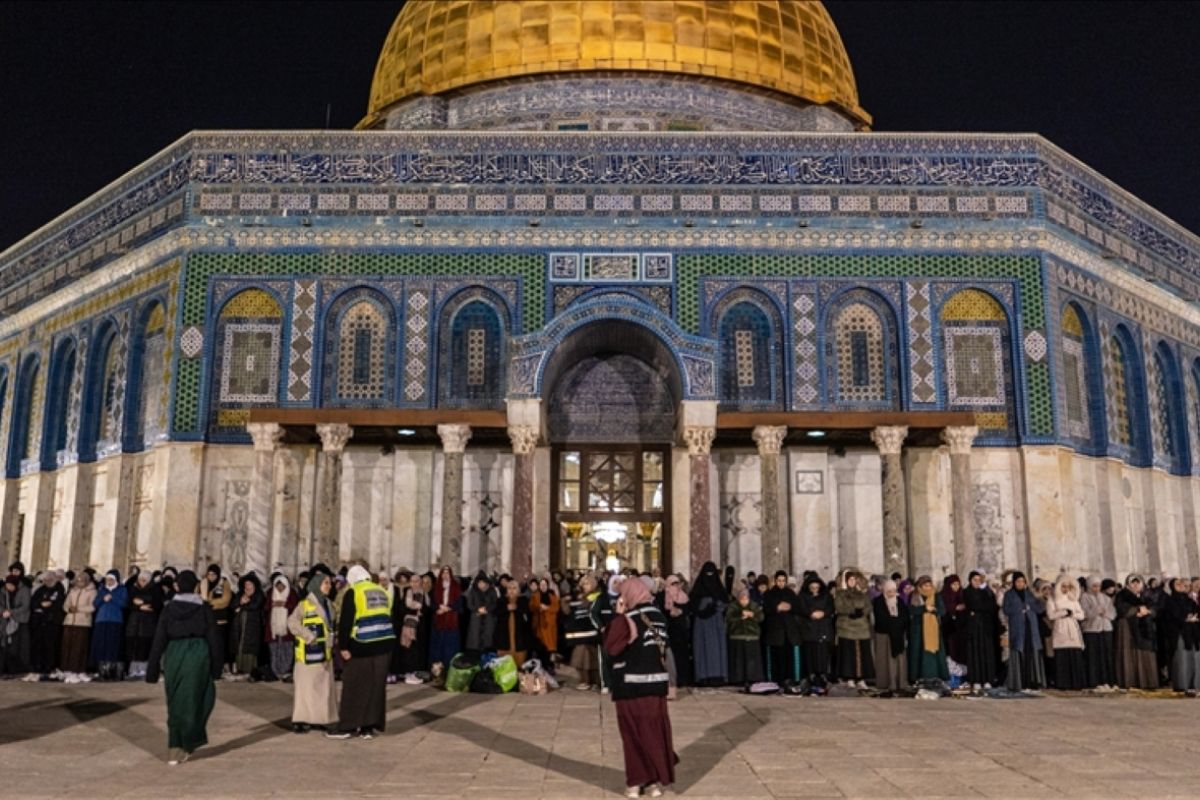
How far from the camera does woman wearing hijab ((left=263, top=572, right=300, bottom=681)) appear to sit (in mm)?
12773

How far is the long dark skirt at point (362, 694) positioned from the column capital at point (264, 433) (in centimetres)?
867

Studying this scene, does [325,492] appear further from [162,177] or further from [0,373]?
[0,373]

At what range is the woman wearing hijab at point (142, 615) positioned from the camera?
13.4 meters

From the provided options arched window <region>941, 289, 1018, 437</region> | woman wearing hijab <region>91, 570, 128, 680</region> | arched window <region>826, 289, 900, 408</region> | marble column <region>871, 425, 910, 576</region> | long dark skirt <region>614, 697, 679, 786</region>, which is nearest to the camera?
long dark skirt <region>614, 697, 679, 786</region>

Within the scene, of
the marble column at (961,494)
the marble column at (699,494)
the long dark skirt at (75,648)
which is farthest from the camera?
the marble column at (961,494)

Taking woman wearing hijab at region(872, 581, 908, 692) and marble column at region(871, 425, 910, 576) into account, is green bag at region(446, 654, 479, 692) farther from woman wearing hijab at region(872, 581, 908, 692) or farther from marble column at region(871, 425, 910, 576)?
marble column at region(871, 425, 910, 576)

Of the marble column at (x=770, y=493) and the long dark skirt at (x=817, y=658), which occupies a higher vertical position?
the marble column at (x=770, y=493)

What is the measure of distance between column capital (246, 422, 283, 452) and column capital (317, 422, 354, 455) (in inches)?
26.0

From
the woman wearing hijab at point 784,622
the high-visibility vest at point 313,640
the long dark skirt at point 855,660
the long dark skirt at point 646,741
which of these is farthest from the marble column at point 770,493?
the long dark skirt at point 646,741

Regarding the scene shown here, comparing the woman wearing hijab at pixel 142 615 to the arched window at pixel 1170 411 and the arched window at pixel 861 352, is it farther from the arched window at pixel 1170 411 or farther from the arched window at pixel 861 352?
the arched window at pixel 1170 411

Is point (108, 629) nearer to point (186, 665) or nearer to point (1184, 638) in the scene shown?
point (186, 665)

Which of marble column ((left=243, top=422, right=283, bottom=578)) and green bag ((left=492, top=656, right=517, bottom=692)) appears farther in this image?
marble column ((left=243, top=422, right=283, bottom=578))

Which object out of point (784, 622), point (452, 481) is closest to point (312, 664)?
point (784, 622)

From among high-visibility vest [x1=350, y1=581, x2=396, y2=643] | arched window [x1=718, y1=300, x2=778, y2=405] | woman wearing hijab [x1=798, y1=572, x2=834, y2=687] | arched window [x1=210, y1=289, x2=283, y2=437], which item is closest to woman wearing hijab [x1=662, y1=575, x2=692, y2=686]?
woman wearing hijab [x1=798, y1=572, x2=834, y2=687]
